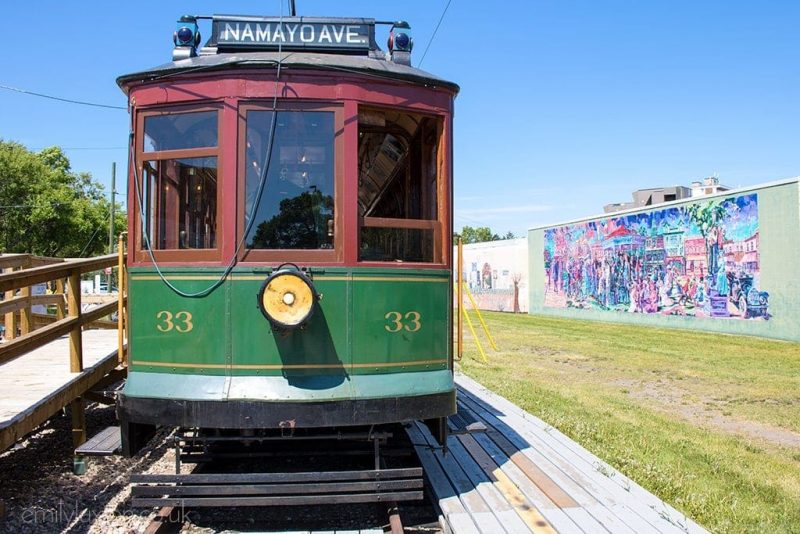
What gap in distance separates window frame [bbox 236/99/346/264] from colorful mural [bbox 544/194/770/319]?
1745 cm

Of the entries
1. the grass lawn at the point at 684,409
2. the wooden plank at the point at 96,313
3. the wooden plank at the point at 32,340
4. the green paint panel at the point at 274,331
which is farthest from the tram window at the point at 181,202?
the grass lawn at the point at 684,409

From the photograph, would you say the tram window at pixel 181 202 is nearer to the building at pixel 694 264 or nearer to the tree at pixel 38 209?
the building at pixel 694 264

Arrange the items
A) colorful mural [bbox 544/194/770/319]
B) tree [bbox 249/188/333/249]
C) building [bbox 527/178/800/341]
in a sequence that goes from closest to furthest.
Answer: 1. tree [bbox 249/188/333/249]
2. building [bbox 527/178/800/341]
3. colorful mural [bbox 544/194/770/319]

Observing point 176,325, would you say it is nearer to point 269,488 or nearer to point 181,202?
point 181,202

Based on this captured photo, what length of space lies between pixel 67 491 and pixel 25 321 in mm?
3146

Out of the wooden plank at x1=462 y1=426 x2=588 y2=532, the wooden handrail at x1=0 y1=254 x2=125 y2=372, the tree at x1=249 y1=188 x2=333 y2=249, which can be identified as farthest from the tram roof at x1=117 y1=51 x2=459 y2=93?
the wooden plank at x1=462 y1=426 x2=588 y2=532

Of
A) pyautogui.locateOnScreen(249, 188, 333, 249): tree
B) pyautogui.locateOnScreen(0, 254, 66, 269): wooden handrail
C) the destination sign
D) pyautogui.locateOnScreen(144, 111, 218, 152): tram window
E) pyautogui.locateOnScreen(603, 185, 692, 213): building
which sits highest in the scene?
pyautogui.locateOnScreen(603, 185, 692, 213): building

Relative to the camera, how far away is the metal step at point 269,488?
13.2ft

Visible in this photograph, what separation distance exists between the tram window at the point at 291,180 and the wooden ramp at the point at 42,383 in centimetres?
210

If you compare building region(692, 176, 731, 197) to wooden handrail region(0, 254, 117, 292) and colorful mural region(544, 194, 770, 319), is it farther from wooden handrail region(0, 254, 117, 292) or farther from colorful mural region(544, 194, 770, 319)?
wooden handrail region(0, 254, 117, 292)

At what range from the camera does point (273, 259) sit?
14.1ft

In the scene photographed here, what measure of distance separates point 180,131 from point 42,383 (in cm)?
278

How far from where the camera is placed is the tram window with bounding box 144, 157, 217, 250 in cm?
440

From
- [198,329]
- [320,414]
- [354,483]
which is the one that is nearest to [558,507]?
[354,483]
